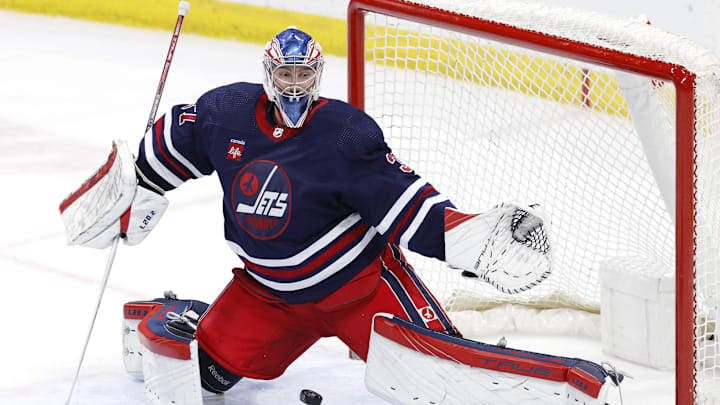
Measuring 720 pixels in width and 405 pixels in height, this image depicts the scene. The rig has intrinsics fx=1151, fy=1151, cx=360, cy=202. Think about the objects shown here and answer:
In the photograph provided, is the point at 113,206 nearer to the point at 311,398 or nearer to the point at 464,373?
the point at 311,398

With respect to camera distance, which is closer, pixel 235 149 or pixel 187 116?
pixel 235 149

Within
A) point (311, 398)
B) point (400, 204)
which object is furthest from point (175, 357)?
point (400, 204)

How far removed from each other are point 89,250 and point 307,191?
1.74 metres

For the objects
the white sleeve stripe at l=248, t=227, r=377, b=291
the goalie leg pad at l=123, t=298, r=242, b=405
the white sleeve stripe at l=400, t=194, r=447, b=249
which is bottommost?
the goalie leg pad at l=123, t=298, r=242, b=405

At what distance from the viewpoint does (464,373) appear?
7.52 ft

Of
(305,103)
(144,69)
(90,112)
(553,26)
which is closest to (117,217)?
(305,103)

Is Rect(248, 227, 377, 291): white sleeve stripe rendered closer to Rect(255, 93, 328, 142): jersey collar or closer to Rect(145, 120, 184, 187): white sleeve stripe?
Result: Rect(255, 93, 328, 142): jersey collar

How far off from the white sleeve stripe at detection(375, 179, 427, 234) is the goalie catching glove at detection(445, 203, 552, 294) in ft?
0.38

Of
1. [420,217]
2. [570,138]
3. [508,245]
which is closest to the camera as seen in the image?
[508,245]

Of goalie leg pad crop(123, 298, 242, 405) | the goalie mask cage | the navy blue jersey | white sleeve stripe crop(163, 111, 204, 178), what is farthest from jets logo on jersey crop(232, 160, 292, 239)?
the goalie mask cage

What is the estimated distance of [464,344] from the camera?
230 cm

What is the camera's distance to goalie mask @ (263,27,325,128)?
233 centimetres

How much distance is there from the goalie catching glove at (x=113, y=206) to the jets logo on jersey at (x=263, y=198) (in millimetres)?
309

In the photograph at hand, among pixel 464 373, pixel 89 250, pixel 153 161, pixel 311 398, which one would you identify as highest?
pixel 153 161
